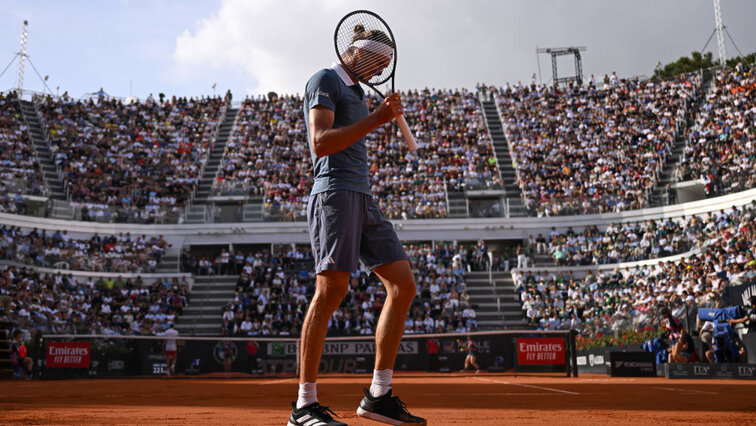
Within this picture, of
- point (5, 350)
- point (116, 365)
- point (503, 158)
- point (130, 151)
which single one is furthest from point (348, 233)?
point (130, 151)

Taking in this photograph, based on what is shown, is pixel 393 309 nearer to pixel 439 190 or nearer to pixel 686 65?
pixel 439 190

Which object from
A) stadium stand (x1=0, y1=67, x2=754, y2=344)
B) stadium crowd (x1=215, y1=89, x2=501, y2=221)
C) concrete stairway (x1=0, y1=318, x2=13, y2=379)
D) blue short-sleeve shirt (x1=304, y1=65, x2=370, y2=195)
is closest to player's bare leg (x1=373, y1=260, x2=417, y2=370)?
blue short-sleeve shirt (x1=304, y1=65, x2=370, y2=195)

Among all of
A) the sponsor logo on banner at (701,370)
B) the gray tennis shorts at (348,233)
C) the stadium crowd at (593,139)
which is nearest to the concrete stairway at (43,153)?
the stadium crowd at (593,139)

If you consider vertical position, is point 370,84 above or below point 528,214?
below

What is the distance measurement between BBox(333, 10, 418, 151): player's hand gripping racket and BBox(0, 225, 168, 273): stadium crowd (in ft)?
90.2

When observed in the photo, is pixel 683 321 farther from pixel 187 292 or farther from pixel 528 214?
pixel 187 292

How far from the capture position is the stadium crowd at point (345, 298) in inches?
1076

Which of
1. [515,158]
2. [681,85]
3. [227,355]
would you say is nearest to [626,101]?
[681,85]

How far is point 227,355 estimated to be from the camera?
20750 mm

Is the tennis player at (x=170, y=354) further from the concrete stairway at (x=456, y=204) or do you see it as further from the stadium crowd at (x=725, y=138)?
the stadium crowd at (x=725, y=138)

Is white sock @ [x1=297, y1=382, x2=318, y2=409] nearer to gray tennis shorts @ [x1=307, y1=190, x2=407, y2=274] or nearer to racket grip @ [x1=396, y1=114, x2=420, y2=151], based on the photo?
gray tennis shorts @ [x1=307, y1=190, x2=407, y2=274]

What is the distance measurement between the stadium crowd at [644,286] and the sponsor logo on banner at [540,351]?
3.07 m

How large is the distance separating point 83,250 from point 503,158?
21.2 m

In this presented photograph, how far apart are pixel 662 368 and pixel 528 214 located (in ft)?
52.3
